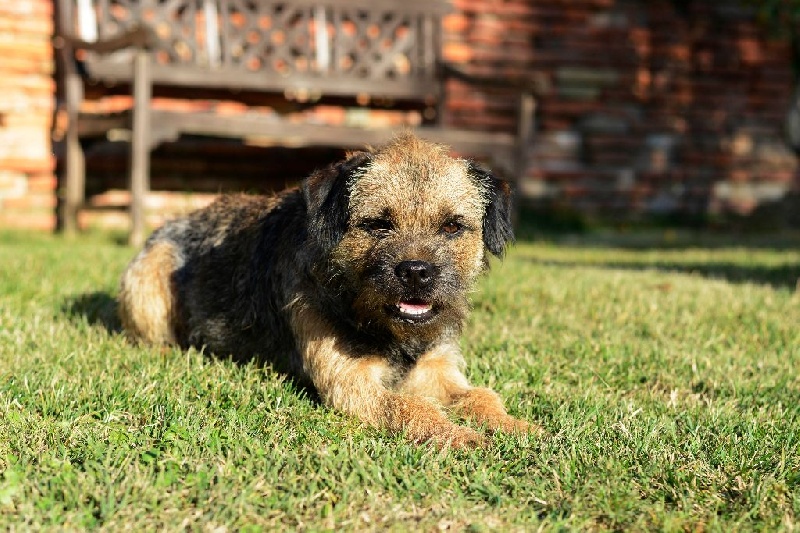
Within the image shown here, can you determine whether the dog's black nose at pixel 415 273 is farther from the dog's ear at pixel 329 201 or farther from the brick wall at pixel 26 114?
the brick wall at pixel 26 114

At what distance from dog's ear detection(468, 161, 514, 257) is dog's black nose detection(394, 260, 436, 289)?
1.91 feet

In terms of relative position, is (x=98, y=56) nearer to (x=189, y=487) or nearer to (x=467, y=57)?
(x=467, y=57)

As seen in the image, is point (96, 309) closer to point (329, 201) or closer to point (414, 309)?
point (329, 201)

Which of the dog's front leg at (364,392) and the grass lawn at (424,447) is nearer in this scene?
the grass lawn at (424,447)

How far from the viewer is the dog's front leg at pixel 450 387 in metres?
3.52

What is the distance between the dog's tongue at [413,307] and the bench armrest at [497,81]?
6664 millimetres

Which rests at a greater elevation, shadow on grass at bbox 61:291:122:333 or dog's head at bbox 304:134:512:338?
dog's head at bbox 304:134:512:338

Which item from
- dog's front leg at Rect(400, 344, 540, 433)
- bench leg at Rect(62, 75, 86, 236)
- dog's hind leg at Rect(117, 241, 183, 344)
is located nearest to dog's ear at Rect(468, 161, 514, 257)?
dog's front leg at Rect(400, 344, 540, 433)

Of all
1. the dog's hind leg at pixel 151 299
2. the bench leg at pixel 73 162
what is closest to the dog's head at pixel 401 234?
the dog's hind leg at pixel 151 299

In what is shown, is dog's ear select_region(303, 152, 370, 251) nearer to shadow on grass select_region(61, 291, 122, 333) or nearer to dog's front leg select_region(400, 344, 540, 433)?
dog's front leg select_region(400, 344, 540, 433)

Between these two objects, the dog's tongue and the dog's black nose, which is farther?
the dog's tongue

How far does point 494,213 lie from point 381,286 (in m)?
0.80

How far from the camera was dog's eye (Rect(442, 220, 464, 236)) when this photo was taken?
3721 millimetres

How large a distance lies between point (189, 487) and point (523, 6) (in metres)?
10.3
